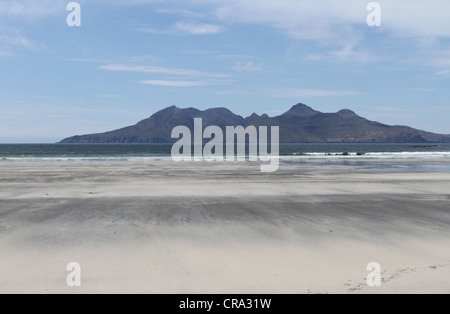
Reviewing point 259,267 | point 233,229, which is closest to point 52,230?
point 233,229

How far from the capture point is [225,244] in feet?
26.0

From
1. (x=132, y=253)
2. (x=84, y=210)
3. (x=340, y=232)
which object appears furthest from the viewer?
(x=84, y=210)

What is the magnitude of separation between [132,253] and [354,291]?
4.06m

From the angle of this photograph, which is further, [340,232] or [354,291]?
[340,232]

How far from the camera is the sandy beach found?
566 centimetres

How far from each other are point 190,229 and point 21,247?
3.66 meters

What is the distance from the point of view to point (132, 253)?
23.7 feet

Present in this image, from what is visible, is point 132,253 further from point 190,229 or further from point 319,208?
point 319,208

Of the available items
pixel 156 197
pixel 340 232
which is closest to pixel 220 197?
pixel 156 197

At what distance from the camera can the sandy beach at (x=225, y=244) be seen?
5660mm
